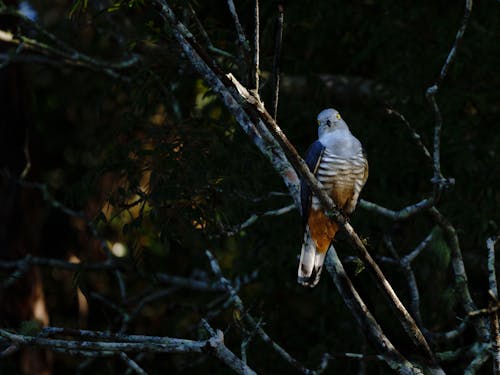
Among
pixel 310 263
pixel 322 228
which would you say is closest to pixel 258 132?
pixel 322 228

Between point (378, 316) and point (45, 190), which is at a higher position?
point (45, 190)

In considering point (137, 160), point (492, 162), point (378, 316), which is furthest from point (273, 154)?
point (378, 316)

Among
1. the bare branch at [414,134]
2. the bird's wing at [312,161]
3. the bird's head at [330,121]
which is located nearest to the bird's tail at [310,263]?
the bird's wing at [312,161]

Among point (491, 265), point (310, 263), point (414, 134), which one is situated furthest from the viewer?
point (310, 263)

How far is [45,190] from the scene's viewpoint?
20.5ft

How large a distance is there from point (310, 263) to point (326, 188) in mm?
447

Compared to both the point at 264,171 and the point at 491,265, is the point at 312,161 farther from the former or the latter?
the point at 491,265

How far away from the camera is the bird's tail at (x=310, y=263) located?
4.36 m

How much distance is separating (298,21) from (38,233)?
3.48 m

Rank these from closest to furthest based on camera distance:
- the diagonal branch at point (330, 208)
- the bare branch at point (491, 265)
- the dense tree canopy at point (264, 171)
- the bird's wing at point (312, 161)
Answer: the diagonal branch at point (330, 208)
the bare branch at point (491, 265)
the bird's wing at point (312, 161)
the dense tree canopy at point (264, 171)

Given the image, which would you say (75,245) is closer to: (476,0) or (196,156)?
(196,156)

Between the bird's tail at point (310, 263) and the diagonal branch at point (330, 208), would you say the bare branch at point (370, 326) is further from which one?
the bird's tail at point (310, 263)

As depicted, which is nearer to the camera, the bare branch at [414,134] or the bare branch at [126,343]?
the bare branch at [126,343]

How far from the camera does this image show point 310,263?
172 inches
